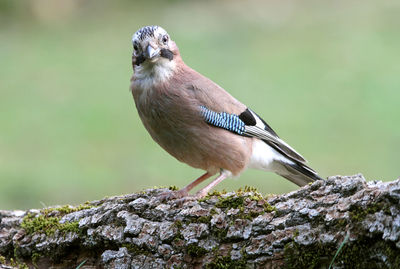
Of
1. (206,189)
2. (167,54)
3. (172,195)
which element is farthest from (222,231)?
(167,54)

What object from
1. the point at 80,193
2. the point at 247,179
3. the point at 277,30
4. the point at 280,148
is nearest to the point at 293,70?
the point at 277,30

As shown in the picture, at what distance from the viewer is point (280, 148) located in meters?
6.01

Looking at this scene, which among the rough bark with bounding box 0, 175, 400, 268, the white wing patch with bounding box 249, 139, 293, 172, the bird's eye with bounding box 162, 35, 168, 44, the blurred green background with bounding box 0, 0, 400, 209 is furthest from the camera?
the blurred green background with bounding box 0, 0, 400, 209

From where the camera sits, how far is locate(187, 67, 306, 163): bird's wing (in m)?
5.45

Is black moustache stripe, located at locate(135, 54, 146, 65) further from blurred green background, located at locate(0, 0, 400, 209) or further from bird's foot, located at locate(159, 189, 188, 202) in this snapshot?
blurred green background, located at locate(0, 0, 400, 209)

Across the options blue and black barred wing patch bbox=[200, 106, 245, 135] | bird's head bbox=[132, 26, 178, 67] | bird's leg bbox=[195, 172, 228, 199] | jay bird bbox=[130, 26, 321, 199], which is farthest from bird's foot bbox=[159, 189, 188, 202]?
bird's head bbox=[132, 26, 178, 67]

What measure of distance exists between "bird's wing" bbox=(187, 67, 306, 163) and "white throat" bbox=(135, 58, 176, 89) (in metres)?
0.22

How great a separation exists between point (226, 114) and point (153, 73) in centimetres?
69

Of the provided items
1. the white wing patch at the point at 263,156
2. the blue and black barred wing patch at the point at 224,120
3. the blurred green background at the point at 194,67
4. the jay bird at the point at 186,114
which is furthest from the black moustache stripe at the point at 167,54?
the blurred green background at the point at 194,67

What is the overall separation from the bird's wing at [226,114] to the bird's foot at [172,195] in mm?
648

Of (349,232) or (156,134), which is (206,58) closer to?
(156,134)

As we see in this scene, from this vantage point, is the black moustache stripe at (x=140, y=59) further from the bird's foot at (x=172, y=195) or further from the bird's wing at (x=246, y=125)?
the bird's foot at (x=172, y=195)

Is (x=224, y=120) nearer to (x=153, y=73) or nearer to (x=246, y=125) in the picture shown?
(x=246, y=125)

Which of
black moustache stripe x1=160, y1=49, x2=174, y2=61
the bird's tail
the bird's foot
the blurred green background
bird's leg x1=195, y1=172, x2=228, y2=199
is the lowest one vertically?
the bird's foot
